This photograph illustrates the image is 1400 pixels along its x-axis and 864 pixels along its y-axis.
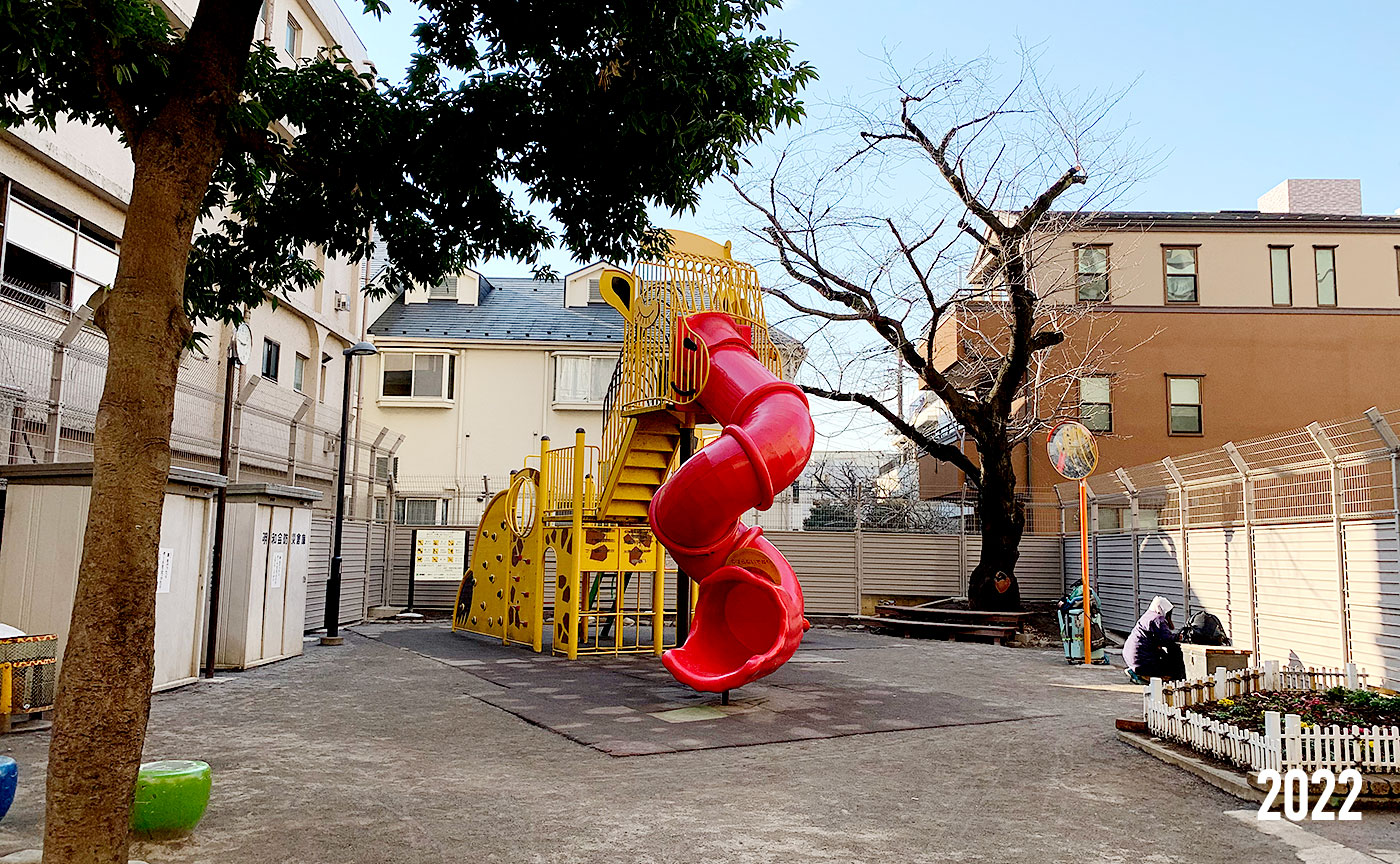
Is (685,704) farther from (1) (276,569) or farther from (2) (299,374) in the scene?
(2) (299,374)

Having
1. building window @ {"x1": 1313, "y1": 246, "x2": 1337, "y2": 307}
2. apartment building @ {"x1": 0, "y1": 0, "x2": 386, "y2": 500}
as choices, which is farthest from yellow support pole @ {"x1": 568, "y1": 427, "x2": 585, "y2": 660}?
building window @ {"x1": 1313, "y1": 246, "x2": 1337, "y2": 307}

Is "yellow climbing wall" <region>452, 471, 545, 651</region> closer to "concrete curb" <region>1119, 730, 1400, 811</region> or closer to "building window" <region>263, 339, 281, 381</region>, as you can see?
"building window" <region>263, 339, 281, 381</region>

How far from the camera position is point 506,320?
3359cm

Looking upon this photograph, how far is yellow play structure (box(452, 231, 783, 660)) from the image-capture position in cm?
1381

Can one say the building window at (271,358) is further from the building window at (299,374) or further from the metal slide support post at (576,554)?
the metal slide support post at (576,554)

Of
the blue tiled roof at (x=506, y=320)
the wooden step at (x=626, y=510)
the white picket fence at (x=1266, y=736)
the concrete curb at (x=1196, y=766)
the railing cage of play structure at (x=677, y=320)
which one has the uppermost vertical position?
the blue tiled roof at (x=506, y=320)

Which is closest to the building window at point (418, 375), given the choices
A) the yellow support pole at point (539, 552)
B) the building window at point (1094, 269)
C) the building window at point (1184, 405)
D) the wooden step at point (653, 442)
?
the yellow support pole at point (539, 552)

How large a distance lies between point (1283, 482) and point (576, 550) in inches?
405

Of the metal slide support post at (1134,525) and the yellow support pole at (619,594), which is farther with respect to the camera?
the metal slide support post at (1134,525)

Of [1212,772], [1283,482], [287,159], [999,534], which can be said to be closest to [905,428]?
[999,534]

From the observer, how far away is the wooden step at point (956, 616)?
21.1m

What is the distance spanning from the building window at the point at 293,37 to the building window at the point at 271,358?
7.10 m

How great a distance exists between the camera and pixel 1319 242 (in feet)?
95.7

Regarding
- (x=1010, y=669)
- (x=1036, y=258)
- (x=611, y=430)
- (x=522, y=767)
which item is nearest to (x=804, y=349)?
(x=1036, y=258)
